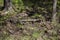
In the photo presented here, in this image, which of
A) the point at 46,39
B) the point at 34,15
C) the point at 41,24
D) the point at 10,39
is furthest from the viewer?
the point at 34,15

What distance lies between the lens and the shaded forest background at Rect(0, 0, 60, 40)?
7.92 meters

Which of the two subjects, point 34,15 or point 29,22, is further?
point 34,15

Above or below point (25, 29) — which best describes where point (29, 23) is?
above

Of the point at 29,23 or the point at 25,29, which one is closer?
the point at 25,29

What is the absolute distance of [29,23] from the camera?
29.1 feet

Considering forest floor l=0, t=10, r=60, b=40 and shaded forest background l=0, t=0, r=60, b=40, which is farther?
shaded forest background l=0, t=0, r=60, b=40

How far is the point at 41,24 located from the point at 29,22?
2.18 ft

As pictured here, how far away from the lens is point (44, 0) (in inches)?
438

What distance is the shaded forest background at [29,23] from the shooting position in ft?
26.0

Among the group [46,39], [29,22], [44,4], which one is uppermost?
[44,4]

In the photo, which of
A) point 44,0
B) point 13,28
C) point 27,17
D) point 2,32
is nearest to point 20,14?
point 27,17

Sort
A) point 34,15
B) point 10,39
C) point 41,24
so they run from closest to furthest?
point 10,39
point 41,24
point 34,15

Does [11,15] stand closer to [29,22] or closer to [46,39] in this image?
[29,22]

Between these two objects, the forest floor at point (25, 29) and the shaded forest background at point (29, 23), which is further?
the shaded forest background at point (29, 23)
